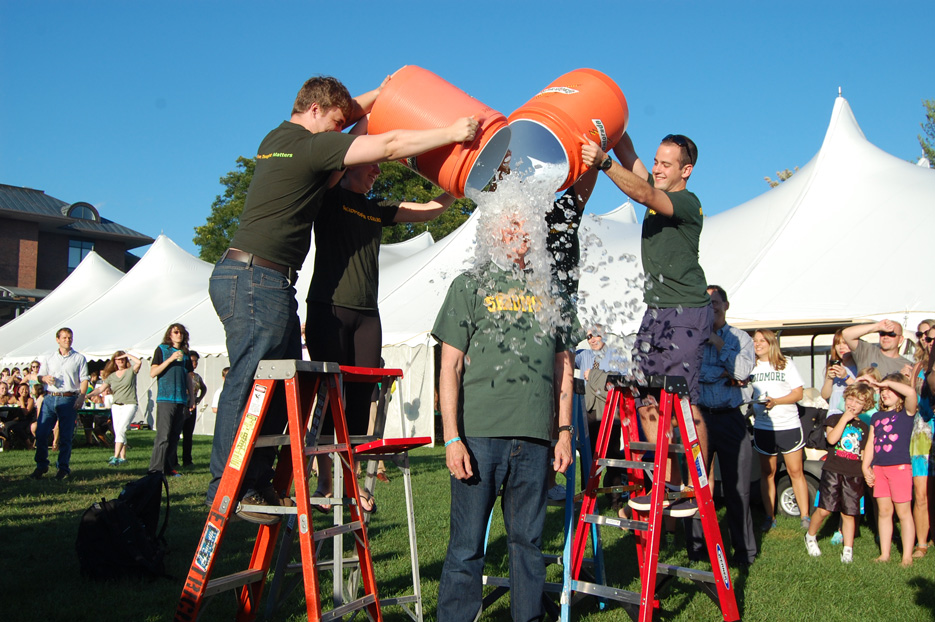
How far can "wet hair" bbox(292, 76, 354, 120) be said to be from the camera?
3377mm

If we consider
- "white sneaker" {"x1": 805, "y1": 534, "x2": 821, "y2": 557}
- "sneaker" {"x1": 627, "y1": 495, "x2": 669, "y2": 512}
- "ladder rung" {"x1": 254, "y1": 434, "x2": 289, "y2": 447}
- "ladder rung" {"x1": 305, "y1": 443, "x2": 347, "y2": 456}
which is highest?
"ladder rung" {"x1": 254, "y1": 434, "x2": 289, "y2": 447}

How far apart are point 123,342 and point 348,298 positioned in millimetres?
17910

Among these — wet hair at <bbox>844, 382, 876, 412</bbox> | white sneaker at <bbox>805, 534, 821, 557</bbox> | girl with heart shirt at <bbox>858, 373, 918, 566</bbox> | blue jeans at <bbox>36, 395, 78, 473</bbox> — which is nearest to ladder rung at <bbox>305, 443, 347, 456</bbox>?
white sneaker at <bbox>805, 534, 821, 557</bbox>

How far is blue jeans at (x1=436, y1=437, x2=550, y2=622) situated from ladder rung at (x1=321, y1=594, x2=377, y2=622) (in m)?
0.28

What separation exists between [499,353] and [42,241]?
4851cm

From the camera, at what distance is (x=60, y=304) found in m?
24.9

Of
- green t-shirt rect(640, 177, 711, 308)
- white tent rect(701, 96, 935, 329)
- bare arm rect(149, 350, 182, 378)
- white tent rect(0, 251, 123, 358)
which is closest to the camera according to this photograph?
green t-shirt rect(640, 177, 711, 308)

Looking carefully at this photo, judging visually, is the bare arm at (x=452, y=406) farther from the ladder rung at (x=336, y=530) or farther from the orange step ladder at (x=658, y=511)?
the orange step ladder at (x=658, y=511)

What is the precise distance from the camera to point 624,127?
12.0 ft

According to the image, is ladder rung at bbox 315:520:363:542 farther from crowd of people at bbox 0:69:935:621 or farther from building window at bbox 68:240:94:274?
building window at bbox 68:240:94:274

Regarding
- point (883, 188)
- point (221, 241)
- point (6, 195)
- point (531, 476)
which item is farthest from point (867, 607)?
point (6, 195)

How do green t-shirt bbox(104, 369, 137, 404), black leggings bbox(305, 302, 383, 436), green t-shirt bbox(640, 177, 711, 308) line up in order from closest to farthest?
black leggings bbox(305, 302, 383, 436) → green t-shirt bbox(640, 177, 711, 308) → green t-shirt bbox(104, 369, 137, 404)

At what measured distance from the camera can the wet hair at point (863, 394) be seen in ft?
19.0

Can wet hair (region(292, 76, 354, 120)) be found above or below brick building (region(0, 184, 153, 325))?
below
